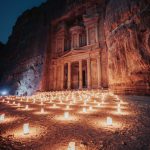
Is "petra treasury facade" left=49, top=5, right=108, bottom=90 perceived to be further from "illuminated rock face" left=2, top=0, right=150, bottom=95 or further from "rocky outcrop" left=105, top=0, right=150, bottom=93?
"rocky outcrop" left=105, top=0, right=150, bottom=93

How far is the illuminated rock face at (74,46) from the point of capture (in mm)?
8742

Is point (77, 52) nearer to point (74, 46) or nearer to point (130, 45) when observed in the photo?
point (74, 46)

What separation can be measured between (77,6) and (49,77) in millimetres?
12870

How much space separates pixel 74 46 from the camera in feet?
70.9

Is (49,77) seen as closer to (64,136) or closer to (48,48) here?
(48,48)

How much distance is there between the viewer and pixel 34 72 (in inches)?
833

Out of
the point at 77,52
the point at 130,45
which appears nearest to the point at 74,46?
the point at 77,52

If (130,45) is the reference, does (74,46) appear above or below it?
above

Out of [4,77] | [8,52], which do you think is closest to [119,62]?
[4,77]

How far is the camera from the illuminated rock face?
874 centimetres

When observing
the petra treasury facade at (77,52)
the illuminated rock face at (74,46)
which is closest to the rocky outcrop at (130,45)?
the illuminated rock face at (74,46)

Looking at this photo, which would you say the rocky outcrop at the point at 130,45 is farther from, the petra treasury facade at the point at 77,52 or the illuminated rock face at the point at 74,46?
the petra treasury facade at the point at 77,52

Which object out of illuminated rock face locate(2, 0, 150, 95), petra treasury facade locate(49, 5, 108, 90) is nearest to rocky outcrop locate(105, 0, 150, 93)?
illuminated rock face locate(2, 0, 150, 95)

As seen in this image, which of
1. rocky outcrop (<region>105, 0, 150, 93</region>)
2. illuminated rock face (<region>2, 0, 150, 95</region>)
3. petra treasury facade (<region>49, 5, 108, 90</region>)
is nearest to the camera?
rocky outcrop (<region>105, 0, 150, 93</region>)
